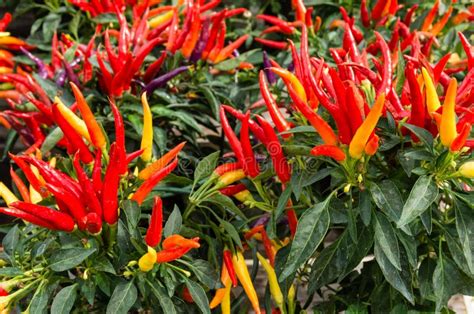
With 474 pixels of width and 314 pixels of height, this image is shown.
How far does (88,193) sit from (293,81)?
1.55 feet

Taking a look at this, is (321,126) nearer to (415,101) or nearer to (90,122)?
(415,101)

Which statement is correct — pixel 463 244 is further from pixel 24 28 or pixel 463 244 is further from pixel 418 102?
pixel 24 28

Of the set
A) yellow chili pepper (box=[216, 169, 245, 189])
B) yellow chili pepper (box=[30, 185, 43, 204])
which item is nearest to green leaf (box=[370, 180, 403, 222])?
yellow chili pepper (box=[216, 169, 245, 189])

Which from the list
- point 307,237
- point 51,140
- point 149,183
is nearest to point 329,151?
point 307,237

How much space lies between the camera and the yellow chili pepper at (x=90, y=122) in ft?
4.73

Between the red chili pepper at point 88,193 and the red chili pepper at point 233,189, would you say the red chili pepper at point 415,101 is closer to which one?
the red chili pepper at point 233,189

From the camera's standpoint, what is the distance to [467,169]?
1.26 m

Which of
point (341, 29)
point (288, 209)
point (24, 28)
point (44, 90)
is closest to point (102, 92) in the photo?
point (44, 90)

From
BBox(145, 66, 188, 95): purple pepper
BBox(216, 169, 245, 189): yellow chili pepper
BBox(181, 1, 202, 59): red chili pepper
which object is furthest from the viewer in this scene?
BBox(181, 1, 202, 59): red chili pepper

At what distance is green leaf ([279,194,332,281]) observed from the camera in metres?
1.32

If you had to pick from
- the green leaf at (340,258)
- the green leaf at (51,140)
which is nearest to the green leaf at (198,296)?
the green leaf at (340,258)

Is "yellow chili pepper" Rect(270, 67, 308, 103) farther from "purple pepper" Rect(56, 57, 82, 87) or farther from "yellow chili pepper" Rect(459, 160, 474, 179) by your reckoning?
"purple pepper" Rect(56, 57, 82, 87)

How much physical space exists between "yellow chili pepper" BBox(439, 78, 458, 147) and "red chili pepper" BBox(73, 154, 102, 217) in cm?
65

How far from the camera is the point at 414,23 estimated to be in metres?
2.29
